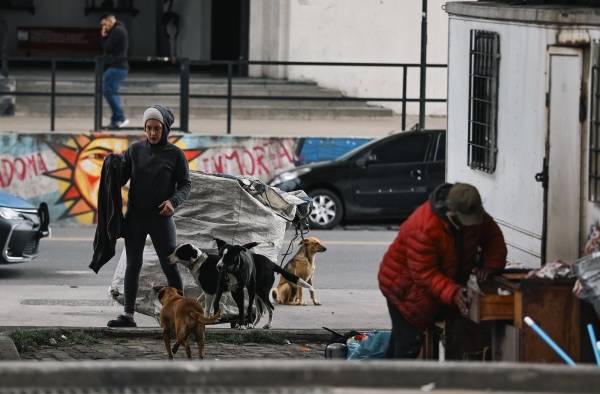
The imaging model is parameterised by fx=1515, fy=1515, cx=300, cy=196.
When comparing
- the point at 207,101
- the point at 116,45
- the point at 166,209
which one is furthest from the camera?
the point at 207,101

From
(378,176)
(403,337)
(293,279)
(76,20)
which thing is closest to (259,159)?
(378,176)

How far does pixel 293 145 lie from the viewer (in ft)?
70.8

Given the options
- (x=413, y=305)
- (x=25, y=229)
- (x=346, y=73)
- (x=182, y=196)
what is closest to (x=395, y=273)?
(x=413, y=305)

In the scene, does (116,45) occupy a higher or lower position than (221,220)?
higher

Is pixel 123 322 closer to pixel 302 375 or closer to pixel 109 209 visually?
pixel 109 209

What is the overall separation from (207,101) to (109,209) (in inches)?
560

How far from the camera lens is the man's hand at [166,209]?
37.2 ft

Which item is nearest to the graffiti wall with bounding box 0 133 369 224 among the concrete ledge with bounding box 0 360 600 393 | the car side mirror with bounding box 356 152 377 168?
the car side mirror with bounding box 356 152 377 168

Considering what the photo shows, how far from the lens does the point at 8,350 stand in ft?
33.7

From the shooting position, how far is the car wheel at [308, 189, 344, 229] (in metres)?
20.2

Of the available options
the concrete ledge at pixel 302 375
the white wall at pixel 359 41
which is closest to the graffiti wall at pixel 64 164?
the white wall at pixel 359 41

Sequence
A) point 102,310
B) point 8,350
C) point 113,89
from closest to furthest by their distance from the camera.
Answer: point 8,350 < point 102,310 < point 113,89

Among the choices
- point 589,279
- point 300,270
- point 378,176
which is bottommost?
point 300,270

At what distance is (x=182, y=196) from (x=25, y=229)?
4.17m
